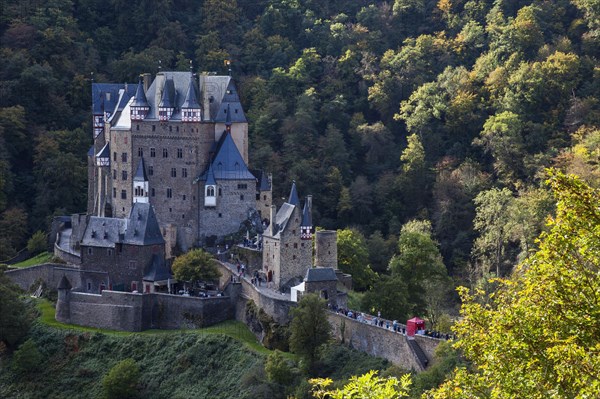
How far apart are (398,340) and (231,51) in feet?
166

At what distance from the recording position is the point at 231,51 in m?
98.1

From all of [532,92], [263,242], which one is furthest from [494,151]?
[263,242]

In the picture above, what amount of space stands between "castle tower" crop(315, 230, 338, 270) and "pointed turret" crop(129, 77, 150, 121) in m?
13.0

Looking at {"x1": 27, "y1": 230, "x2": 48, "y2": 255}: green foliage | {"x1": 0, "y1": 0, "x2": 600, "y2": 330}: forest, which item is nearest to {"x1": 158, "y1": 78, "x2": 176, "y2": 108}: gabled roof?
{"x1": 0, "y1": 0, "x2": 600, "y2": 330}: forest

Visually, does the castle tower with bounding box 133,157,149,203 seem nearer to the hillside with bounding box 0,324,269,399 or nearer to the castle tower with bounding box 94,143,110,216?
the castle tower with bounding box 94,143,110,216

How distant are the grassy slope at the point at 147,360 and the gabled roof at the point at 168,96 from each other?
13341mm

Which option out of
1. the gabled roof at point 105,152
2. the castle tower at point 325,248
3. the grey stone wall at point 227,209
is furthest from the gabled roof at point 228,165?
the castle tower at point 325,248

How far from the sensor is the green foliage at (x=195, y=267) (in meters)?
62.8

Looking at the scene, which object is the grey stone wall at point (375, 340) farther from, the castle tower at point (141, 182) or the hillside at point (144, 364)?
the castle tower at point (141, 182)

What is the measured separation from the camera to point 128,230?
64750mm

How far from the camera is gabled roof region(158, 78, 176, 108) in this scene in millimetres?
68125

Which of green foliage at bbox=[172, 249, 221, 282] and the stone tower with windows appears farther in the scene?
the stone tower with windows

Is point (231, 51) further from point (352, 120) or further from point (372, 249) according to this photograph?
point (372, 249)

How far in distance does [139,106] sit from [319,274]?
16728 millimetres
